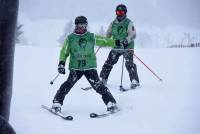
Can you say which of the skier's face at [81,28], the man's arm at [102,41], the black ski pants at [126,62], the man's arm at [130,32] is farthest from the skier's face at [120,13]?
the skier's face at [81,28]

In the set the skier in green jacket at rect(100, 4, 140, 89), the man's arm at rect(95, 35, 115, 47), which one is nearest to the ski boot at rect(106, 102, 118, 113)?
the man's arm at rect(95, 35, 115, 47)

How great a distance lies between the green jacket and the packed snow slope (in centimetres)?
97

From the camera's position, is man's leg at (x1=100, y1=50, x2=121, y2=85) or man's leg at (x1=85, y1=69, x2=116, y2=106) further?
man's leg at (x1=100, y1=50, x2=121, y2=85)

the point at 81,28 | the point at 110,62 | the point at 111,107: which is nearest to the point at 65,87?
the point at 111,107

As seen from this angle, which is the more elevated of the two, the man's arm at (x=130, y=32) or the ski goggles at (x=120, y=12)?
the ski goggles at (x=120, y=12)

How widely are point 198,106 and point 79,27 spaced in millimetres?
2892

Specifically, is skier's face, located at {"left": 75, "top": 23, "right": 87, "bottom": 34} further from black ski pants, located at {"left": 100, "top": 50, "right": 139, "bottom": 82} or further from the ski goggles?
black ski pants, located at {"left": 100, "top": 50, "right": 139, "bottom": 82}

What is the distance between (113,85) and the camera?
393 inches

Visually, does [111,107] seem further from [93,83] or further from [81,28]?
[81,28]

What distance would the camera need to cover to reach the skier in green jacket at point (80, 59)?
6.96 meters

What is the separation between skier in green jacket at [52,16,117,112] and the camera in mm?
6965

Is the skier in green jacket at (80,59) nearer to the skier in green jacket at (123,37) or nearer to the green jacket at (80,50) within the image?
the green jacket at (80,50)

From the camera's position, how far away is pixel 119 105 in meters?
7.79

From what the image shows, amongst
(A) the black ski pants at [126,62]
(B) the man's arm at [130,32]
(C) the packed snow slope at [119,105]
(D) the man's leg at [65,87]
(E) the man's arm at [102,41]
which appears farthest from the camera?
(A) the black ski pants at [126,62]
